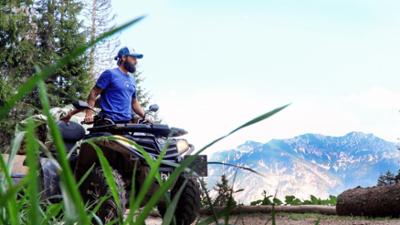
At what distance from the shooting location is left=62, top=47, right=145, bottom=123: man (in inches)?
249

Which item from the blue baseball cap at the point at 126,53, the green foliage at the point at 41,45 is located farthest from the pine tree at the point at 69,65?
the blue baseball cap at the point at 126,53

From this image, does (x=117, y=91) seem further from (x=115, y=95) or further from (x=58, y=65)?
(x=58, y=65)

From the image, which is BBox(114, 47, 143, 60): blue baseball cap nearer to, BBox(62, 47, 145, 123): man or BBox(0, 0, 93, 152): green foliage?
BBox(62, 47, 145, 123): man

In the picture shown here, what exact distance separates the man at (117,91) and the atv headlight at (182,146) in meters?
0.50

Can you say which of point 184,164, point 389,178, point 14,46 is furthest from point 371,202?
point 14,46

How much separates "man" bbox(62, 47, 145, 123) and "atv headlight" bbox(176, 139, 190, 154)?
498mm

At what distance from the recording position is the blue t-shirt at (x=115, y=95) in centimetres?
632

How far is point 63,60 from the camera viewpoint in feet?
1.82

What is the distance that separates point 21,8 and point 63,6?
5.54ft

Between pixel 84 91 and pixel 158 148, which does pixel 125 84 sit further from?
pixel 84 91

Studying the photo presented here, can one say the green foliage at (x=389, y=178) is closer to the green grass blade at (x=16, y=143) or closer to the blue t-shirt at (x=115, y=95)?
the blue t-shirt at (x=115, y=95)

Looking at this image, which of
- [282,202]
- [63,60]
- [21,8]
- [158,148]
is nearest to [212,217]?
[63,60]

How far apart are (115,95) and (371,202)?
5865mm

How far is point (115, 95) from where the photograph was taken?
6.38 metres
